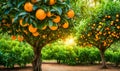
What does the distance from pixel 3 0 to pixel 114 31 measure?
33.2 ft

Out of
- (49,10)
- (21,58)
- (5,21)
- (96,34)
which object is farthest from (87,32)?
(49,10)

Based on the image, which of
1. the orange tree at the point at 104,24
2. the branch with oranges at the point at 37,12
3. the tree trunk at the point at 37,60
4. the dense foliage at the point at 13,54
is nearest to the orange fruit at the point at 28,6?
the branch with oranges at the point at 37,12

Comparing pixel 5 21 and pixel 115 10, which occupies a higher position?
pixel 115 10

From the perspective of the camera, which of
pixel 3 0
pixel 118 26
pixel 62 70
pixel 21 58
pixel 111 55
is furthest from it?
pixel 111 55

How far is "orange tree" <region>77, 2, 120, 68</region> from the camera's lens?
13000mm

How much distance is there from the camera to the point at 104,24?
13.1 meters

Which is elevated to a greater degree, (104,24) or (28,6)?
(104,24)

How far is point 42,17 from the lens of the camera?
9.73 ft

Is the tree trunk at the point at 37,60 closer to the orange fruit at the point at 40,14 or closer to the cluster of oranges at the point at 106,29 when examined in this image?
the orange fruit at the point at 40,14

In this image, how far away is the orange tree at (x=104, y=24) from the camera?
42.7ft

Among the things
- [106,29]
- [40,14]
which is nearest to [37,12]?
[40,14]

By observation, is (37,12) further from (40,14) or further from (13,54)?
(13,54)

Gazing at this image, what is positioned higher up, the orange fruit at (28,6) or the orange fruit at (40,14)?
the orange fruit at (28,6)

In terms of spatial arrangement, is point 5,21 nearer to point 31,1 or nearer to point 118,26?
point 31,1
